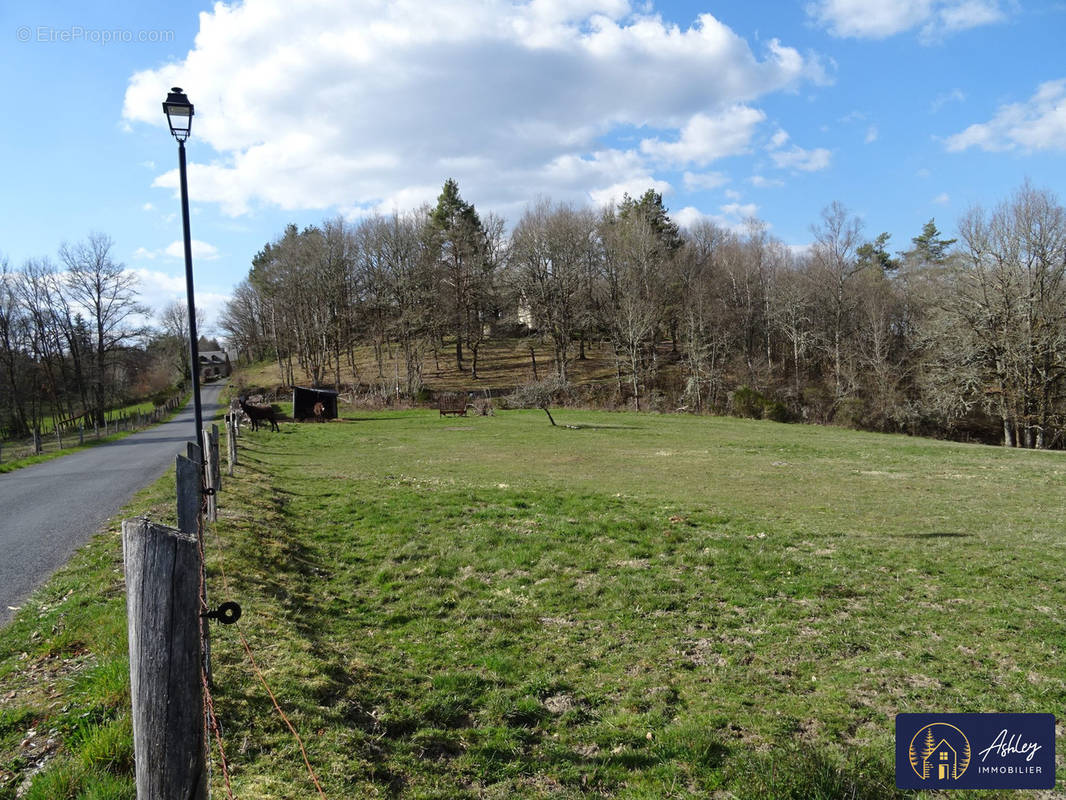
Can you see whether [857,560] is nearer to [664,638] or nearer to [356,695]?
[664,638]

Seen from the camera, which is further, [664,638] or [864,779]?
[664,638]

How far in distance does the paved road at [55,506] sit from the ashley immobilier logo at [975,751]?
791cm

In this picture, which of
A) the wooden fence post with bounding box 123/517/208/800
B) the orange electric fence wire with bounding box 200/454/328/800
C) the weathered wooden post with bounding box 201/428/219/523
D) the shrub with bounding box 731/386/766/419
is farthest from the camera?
the shrub with bounding box 731/386/766/419

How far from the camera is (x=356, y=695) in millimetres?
4633

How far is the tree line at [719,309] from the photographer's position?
32.3 meters

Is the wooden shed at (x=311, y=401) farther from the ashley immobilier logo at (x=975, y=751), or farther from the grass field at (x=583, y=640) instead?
the ashley immobilier logo at (x=975, y=751)

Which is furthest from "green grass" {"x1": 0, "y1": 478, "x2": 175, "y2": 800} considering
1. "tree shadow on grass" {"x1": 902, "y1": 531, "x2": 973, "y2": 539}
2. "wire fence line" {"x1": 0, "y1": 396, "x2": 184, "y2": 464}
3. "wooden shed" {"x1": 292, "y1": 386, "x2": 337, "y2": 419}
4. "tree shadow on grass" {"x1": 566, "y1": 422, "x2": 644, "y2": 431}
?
"wooden shed" {"x1": 292, "y1": 386, "x2": 337, "y2": 419}

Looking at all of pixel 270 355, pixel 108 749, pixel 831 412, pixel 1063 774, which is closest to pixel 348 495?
pixel 108 749

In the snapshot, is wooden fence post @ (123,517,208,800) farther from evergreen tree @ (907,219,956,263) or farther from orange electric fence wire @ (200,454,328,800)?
evergreen tree @ (907,219,956,263)

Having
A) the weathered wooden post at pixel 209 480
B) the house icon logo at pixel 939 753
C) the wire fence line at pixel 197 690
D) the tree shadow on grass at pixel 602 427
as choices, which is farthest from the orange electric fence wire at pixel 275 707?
the tree shadow on grass at pixel 602 427

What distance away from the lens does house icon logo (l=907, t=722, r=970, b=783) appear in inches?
147

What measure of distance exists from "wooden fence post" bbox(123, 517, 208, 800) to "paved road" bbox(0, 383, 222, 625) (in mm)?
5591

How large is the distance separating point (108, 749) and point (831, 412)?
42.3 meters

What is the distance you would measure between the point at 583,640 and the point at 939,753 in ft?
9.71
